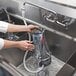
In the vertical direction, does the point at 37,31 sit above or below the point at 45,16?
below

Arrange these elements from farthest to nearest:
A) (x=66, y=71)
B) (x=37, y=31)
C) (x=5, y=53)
A: (x=5, y=53) → (x=37, y=31) → (x=66, y=71)

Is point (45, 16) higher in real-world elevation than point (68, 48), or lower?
higher

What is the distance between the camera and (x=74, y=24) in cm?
99

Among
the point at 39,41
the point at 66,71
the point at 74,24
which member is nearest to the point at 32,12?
the point at 39,41

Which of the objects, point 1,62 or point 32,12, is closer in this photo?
point 1,62

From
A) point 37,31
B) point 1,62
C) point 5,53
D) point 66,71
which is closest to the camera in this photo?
point 1,62

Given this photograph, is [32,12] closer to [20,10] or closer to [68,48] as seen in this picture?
[20,10]

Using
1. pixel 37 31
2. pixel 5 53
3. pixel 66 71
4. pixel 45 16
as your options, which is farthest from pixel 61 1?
pixel 5 53

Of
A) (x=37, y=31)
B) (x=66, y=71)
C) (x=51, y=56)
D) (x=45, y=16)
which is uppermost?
(x=45, y=16)

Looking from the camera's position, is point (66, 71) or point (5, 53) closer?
point (66, 71)

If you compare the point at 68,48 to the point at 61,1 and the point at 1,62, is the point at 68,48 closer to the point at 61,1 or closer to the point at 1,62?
the point at 61,1

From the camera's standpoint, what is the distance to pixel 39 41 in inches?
47.1

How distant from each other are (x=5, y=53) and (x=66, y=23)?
1.77 feet

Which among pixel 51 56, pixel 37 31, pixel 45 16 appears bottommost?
pixel 51 56
